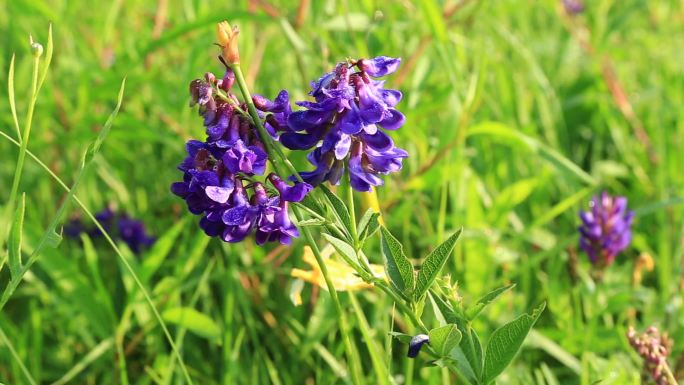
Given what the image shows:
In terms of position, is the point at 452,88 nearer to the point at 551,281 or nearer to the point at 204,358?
the point at 551,281

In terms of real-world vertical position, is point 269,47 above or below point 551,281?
above

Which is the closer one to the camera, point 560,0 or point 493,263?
point 493,263

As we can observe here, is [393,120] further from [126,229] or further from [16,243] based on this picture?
[126,229]

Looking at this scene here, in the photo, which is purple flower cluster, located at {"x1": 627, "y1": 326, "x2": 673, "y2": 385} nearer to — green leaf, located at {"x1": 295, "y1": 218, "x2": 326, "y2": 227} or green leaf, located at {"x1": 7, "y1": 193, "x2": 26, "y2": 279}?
green leaf, located at {"x1": 295, "y1": 218, "x2": 326, "y2": 227}

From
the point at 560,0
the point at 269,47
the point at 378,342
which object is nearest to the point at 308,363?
the point at 378,342

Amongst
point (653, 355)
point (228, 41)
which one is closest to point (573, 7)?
point (653, 355)

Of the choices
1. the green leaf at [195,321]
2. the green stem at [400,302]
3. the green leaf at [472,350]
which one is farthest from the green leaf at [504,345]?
the green leaf at [195,321]
